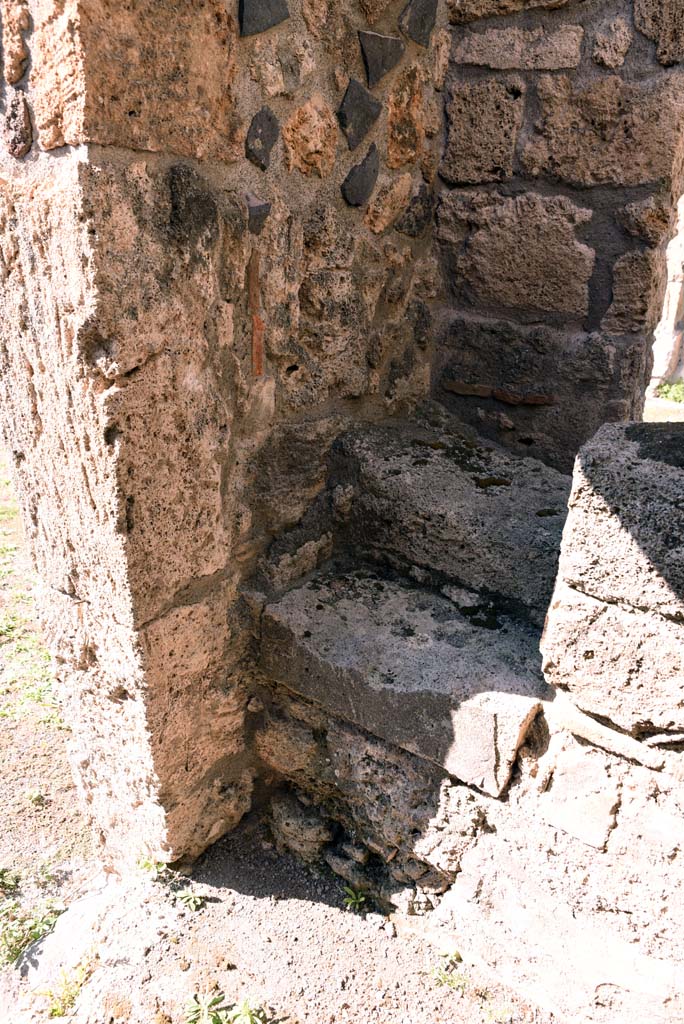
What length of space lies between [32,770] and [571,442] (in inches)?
75.3

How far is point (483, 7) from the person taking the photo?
6.06 ft

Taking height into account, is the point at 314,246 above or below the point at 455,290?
above

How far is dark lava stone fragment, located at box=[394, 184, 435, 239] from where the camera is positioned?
6.40ft

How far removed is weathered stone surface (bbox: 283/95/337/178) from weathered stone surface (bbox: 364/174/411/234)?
0.65ft

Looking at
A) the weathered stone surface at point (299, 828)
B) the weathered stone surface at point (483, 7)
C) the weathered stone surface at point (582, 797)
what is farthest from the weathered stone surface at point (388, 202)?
the weathered stone surface at point (299, 828)

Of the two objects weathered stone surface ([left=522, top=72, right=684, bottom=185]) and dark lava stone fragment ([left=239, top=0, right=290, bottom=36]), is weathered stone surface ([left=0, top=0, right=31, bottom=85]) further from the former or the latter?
weathered stone surface ([left=522, top=72, right=684, bottom=185])

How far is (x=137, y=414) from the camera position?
1350mm

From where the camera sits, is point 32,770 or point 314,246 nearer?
point 314,246

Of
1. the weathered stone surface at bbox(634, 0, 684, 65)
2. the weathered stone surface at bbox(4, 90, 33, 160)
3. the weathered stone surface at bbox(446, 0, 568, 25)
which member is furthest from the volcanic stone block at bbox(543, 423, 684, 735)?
the weathered stone surface at bbox(446, 0, 568, 25)

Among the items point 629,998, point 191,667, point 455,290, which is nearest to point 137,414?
point 191,667

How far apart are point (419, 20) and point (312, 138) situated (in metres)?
0.52

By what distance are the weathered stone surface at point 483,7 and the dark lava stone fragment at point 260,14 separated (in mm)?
665

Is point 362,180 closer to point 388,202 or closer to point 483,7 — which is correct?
point 388,202

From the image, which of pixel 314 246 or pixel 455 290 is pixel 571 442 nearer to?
pixel 455 290
